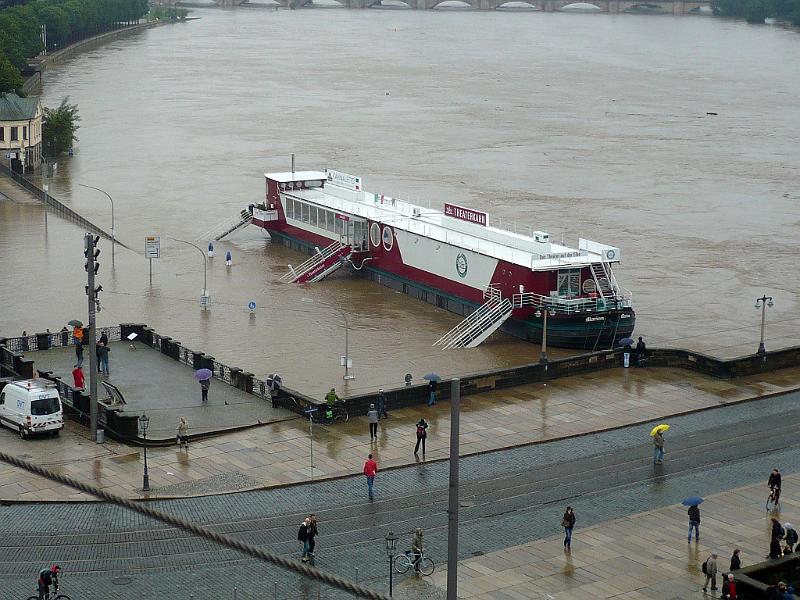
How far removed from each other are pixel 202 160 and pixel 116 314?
5254cm

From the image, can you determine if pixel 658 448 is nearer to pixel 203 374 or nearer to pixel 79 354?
pixel 203 374

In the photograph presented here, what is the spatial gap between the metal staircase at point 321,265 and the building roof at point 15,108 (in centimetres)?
3575

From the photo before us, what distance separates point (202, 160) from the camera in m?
114

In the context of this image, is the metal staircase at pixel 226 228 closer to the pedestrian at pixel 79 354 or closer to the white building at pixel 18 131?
the white building at pixel 18 131

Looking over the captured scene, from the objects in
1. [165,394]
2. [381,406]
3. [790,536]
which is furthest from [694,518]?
[165,394]

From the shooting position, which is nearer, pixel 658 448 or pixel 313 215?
pixel 658 448

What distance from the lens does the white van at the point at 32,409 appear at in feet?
135

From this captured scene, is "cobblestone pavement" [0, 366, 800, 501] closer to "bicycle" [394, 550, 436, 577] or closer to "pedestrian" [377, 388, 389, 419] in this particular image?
"pedestrian" [377, 388, 389, 419]

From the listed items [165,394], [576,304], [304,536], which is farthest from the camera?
[576,304]

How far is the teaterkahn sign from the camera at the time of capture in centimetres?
6650

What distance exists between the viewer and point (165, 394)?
47188 millimetres

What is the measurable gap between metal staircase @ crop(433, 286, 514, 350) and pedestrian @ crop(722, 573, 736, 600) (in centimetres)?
2782

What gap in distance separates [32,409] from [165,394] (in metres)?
6.64

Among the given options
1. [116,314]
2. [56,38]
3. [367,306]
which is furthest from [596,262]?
[56,38]
